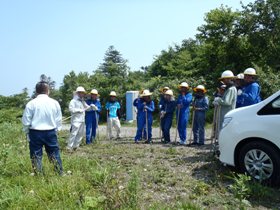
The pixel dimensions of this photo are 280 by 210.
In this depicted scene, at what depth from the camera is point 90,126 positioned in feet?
38.2

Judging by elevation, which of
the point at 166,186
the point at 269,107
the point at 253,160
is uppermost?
the point at 269,107

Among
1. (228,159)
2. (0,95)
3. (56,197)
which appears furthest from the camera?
(0,95)

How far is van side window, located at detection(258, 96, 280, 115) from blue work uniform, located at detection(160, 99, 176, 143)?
17.3 feet

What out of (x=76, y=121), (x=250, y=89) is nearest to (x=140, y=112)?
(x=76, y=121)

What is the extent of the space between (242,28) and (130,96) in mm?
7788

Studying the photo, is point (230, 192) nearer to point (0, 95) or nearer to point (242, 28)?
point (242, 28)

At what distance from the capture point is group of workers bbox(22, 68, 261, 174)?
6535mm

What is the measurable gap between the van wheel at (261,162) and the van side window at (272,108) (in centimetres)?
50

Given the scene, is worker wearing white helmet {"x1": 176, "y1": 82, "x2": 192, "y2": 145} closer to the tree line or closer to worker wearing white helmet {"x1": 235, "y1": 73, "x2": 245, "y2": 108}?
worker wearing white helmet {"x1": 235, "y1": 73, "x2": 245, "y2": 108}

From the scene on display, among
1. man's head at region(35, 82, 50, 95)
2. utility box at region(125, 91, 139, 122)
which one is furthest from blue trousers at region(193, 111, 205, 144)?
utility box at region(125, 91, 139, 122)

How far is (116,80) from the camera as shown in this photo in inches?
1063

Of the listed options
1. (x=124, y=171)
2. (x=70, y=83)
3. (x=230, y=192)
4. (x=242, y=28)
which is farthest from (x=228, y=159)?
(x=70, y=83)

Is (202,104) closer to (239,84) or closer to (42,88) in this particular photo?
(239,84)

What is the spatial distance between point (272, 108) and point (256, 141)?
59 cm
